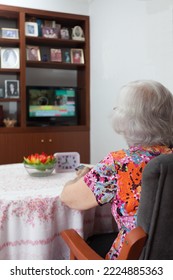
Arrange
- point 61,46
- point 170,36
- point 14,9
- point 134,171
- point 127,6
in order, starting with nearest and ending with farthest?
point 134,171 → point 170,36 → point 127,6 → point 14,9 → point 61,46

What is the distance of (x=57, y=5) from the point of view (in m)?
4.38

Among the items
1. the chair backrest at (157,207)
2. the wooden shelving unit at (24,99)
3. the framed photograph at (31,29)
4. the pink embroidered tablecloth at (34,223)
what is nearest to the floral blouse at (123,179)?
the chair backrest at (157,207)

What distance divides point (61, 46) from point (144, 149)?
382 centimetres

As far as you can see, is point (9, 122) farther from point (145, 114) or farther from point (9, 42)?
point (145, 114)

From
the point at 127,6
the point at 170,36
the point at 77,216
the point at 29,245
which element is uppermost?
the point at 127,6

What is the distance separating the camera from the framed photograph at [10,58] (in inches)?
165

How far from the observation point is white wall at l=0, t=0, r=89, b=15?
4164 millimetres

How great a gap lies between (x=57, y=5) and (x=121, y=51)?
3.95ft

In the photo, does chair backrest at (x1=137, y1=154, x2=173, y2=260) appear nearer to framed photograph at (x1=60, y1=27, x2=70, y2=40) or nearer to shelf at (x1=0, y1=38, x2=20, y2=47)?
shelf at (x1=0, y1=38, x2=20, y2=47)

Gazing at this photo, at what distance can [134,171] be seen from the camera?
4.05 feet

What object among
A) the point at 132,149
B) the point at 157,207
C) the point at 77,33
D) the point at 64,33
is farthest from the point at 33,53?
the point at 157,207

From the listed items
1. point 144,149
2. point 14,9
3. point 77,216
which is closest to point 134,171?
point 144,149

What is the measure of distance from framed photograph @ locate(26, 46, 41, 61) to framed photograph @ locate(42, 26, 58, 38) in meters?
0.21
